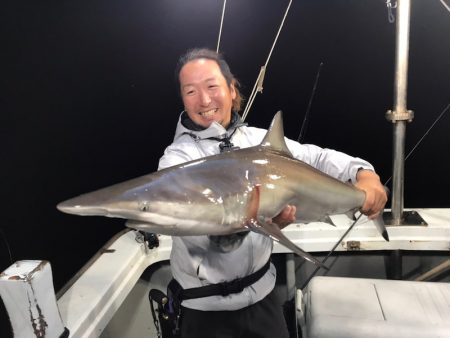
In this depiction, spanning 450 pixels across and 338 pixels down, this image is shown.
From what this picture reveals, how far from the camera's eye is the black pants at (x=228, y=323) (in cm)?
155

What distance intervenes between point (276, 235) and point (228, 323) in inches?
27.4

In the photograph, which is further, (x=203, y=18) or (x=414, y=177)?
(x=203, y=18)

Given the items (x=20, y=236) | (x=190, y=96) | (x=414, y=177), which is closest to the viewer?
(x=190, y=96)

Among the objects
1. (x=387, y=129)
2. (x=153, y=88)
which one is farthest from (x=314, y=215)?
(x=153, y=88)

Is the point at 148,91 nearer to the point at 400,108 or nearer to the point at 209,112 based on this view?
the point at 400,108

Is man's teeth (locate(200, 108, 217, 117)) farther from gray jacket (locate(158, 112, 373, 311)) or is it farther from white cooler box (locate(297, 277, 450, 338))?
white cooler box (locate(297, 277, 450, 338))

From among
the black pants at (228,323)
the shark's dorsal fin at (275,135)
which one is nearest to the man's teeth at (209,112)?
the shark's dorsal fin at (275,135)

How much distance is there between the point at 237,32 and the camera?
8.70 metres

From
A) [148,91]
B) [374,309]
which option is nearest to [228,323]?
[374,309]

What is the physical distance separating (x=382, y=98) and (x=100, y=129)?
5.56 metres

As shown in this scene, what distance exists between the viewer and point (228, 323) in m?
1.56

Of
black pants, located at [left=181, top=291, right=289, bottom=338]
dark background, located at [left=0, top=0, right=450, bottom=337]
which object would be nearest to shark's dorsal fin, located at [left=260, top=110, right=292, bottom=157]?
black pants, located at [left=181, top=291, right=289, bottom=338]

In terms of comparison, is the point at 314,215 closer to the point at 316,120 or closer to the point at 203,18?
the point at 316,120

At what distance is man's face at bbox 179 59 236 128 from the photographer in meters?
1.56
